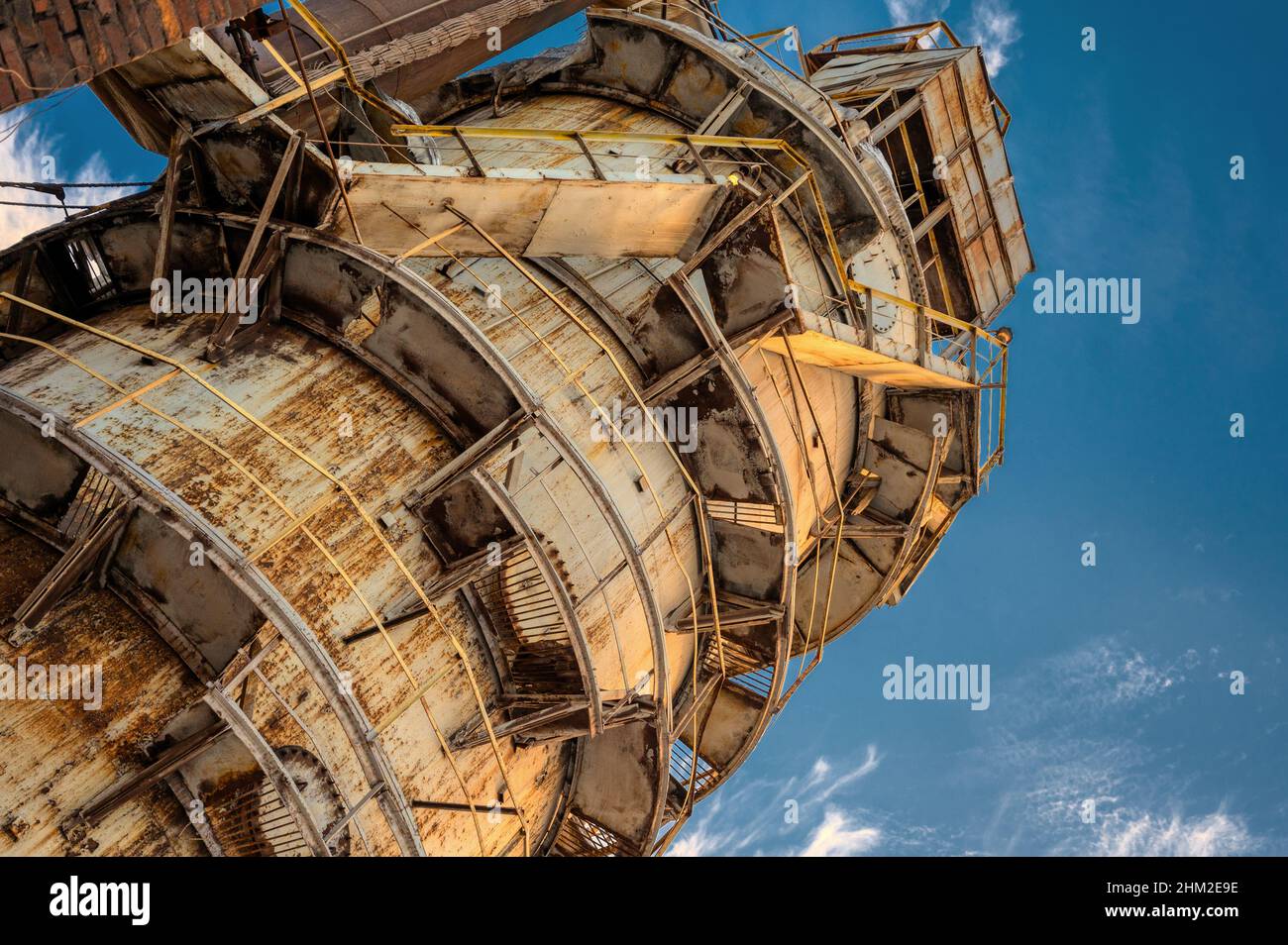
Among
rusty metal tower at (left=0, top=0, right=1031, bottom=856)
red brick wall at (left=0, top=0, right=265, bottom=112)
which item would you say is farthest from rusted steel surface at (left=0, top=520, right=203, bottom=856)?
red brick wall at (left=0, top=0, right=265, bottom=112)

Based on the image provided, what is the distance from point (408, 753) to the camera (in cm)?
1038

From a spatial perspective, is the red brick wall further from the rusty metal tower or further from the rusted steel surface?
the rusted steel surface

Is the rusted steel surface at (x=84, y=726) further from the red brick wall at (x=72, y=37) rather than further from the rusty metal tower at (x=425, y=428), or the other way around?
the red brick wall at (x=72, y=37)

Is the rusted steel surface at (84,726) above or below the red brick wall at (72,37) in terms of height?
below

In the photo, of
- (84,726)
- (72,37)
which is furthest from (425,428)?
(72,37)

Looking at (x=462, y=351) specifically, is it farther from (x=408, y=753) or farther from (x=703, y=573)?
(x=703, y=573)

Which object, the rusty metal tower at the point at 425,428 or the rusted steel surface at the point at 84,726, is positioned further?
the rusty metal tower at the point at 425,428

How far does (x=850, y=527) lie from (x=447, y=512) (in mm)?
7986

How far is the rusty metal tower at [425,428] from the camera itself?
8773mm

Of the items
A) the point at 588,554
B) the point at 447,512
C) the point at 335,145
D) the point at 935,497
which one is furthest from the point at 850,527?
the point at 335,145

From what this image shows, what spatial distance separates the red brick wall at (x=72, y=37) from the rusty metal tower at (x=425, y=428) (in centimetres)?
4

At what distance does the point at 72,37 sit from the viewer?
845 centimetres

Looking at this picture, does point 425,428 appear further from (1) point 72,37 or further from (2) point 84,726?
(1) point 72,37

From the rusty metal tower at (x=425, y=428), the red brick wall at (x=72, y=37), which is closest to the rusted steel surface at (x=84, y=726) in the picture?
the rusty metal tower at (x=425, y=428)
